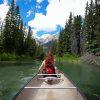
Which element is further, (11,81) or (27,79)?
(27,79)

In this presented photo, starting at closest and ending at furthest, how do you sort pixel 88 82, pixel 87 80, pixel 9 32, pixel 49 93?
1. pixel 49 93
2. pixel 88 82
3. pixel 87 80
4. pixel 9 32

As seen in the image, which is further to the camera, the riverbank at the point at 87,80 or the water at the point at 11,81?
the riverbank at the point at 87,80

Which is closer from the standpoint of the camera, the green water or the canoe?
the canoe

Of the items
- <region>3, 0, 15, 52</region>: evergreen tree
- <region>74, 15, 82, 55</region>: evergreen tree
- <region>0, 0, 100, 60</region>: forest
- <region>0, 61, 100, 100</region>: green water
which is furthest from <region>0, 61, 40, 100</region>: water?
<region>74, 15, 82, 55</region>: evergreen tree

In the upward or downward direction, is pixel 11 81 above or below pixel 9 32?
below

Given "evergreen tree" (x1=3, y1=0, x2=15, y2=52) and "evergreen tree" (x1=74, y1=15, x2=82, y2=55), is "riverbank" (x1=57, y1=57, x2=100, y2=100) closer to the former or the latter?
"evergreen tree" (x1=3, y1=0, x2=15, y2=52)

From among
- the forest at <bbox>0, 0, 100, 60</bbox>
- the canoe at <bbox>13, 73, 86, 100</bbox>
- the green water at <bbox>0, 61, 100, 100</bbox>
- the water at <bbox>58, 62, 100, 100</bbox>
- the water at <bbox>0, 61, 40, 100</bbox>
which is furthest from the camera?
the forest at <bbox>0, 0, 100, 60</bbox>

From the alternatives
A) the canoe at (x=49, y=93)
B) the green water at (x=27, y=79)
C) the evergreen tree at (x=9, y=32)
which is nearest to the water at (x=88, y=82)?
the green water at (x=27, y=79)

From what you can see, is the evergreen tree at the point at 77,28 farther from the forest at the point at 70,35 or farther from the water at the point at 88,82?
the water at the point at 88,82

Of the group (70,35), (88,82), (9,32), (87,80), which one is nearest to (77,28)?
(70,35)

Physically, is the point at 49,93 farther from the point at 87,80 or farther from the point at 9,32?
the point at 9,32

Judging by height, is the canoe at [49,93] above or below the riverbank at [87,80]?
above

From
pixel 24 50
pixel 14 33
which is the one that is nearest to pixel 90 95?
pixel 14 33

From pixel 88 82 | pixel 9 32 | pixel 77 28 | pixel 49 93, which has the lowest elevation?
pixel 88 82
